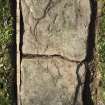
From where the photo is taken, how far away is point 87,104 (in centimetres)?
169

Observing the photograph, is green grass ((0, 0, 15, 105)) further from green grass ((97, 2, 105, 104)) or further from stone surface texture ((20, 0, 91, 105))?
green grass ((97, 2, 105, 104))

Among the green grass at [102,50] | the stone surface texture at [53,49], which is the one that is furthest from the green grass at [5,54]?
the green grass at [102,50]

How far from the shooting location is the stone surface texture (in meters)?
1.62

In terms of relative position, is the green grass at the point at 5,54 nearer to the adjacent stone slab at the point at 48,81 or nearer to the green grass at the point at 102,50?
the adjacent stone slab at the point at 48,81

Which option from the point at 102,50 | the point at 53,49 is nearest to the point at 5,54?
the point at 53,49

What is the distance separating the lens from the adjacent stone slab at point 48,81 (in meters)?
1.67

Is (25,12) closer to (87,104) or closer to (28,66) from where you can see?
(28,66)

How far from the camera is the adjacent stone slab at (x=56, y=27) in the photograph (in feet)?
5.30

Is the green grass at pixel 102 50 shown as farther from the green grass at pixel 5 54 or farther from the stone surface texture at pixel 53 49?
the green grass at pixel 5 54

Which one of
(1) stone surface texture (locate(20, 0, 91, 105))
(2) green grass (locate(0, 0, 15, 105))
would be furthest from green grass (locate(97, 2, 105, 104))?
(2) green grass (locate(0, 0, 15, 105))

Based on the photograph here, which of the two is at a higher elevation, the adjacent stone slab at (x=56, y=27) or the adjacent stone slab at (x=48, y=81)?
the adjacent stone slab at (x=56, y=27)

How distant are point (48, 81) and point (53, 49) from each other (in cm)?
17

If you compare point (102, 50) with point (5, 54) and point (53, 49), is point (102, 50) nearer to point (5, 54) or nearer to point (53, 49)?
point (53, 49)

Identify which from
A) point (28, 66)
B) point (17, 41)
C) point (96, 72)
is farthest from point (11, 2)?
point (96, 72)
